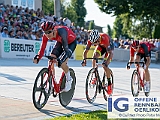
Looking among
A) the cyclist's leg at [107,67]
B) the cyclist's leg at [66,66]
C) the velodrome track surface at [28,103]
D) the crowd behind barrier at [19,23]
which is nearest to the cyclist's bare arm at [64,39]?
the cyclist's leg at [66,66]

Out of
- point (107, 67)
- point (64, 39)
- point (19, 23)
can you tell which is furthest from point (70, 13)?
point (64, 39)

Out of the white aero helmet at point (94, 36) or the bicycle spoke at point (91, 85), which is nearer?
the white aero helmet at point (94, 36)

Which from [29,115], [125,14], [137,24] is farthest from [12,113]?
[137,24]

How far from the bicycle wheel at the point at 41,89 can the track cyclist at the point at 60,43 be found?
0.27 m

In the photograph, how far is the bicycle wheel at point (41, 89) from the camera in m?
7.04

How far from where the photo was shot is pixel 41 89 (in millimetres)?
7137

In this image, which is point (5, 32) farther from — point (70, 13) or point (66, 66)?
point (70, 13)

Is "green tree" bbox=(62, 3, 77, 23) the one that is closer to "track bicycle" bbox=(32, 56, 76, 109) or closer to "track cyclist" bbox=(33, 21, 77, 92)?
"track cyclist" bbox=(33, 21, 77, 92)

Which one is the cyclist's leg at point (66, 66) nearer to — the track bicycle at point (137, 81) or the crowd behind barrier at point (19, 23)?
the track bicycle at point (137, 81)

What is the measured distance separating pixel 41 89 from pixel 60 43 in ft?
3.75

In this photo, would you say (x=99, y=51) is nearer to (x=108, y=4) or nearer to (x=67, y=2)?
(x=108, y=4)

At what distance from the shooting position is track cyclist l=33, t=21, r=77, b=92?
6965 millimetres

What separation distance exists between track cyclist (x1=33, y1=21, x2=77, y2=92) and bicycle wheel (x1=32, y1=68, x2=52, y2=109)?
269mm

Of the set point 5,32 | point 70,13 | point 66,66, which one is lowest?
point 66,66
